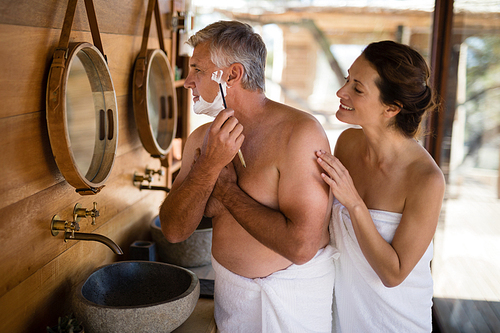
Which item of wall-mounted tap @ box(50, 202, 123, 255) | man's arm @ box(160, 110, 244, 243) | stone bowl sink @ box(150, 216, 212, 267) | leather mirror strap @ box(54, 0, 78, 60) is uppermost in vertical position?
leather mirror strap @ box(54, 0, 78, 60)

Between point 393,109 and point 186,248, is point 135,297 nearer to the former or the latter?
point 186,248

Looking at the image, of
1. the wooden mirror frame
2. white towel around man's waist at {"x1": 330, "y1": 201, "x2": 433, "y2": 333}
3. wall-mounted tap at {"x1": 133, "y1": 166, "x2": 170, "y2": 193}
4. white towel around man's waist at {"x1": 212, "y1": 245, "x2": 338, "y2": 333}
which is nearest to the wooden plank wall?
the wooden mirror frame

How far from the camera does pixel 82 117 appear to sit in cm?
136

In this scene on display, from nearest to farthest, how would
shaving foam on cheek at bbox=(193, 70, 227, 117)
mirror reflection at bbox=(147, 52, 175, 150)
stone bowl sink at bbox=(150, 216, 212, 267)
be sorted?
Answer: shaving foam on cheek at bbox=(193, 70, 227, 117) → stone bowl sink at bbox=(150, 216, 212, 267) → mirror reflection at bbox=(147, 52, 175, 150)

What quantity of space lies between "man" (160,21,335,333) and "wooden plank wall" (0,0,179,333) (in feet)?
1.14

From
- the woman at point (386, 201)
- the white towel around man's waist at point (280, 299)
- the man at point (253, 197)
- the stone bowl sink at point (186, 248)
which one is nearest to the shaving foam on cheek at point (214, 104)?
the man at point (253, 197)

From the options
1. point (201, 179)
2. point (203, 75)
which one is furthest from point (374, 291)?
point (203, 75)

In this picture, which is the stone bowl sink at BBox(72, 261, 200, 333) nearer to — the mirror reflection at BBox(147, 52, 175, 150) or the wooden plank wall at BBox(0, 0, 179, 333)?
the wooden plank wall at BBox(0, 0, 179, 333)

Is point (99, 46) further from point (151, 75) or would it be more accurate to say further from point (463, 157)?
point (463, 157)

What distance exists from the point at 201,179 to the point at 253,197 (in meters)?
0.18

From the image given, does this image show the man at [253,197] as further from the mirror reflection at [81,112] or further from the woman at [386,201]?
the mirror reflection at [81,112]

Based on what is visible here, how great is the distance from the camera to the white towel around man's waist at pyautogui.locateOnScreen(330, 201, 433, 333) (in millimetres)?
1465

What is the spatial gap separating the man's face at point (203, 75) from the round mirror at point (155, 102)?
1.42ft

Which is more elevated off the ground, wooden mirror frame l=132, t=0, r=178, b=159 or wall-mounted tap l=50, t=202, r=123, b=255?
wooden mirror frame l=132, t=0, r=178, b=159
